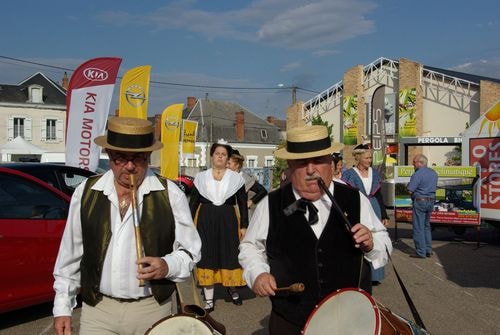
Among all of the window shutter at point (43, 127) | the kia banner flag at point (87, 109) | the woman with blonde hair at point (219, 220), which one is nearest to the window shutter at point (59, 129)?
the window shutter at point (43, 127)

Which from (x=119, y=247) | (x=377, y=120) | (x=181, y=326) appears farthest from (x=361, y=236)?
(x=377, y=120)

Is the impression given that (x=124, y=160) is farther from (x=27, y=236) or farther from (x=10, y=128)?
(x=10, y=128)

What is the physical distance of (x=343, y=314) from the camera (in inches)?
104

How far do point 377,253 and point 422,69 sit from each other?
34.7 m

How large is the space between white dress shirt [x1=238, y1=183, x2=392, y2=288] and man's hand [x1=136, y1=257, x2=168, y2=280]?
1.61ft

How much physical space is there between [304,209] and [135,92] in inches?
484

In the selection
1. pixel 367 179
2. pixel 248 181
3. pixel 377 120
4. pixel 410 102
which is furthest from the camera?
Result: pixel 410 102

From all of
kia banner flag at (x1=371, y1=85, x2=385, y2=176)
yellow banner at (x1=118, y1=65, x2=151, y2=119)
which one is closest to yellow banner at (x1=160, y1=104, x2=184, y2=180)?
yellow banner at (x1=118, y1=65, x2=151, y2=119)

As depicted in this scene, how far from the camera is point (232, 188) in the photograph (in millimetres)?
6883

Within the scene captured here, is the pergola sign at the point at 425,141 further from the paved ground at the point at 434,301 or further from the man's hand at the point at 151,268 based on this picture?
the man's hand at the point at 151,268

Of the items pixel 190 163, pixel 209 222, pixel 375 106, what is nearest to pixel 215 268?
pixel 209 222

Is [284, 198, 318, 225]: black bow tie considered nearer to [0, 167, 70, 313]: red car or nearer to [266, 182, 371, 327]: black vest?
[266, 182, 371, 327]: black vest

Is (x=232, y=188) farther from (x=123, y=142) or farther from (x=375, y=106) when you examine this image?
(x=375, y=106)

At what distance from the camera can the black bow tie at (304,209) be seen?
2.89 meters
